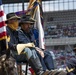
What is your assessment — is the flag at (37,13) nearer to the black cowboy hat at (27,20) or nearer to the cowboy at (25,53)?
the black cowboy hat at (27,20)

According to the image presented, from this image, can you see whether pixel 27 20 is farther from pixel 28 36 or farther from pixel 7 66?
pixel 7 66

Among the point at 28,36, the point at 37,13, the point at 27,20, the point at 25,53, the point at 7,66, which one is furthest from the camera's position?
the point at 37,13

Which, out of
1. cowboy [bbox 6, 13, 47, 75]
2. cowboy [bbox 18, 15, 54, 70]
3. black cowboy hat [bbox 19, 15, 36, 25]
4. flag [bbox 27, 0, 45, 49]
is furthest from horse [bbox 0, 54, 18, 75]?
flag [bbox 27, 0, 45, 49]

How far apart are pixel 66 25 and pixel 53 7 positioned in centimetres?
521

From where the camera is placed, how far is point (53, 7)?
Result: 41125 mm

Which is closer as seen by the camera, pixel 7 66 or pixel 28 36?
pixel 7 66

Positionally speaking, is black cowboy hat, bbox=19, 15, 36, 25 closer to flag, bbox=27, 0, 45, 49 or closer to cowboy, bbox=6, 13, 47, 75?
cowboy, bbox=6, 13, 47, 75

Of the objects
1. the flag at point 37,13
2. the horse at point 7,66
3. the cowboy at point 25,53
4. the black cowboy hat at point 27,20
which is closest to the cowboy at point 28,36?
the black cowboy hat at point 27,20

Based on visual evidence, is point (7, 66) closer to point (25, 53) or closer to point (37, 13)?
point (25, 53)

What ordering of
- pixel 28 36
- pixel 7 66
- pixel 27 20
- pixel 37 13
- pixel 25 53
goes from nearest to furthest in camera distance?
1. pixel 7 66
2. pixel 25 53
3. pixel 27 20
4. pixel 28 36
5. pixel 37 13

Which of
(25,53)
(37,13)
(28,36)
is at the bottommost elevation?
(25,53)

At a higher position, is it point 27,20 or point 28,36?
point 27,20

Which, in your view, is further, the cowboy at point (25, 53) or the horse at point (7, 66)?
the cowboy at point (25, 53)

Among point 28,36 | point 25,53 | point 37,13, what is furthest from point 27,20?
point 37,13
